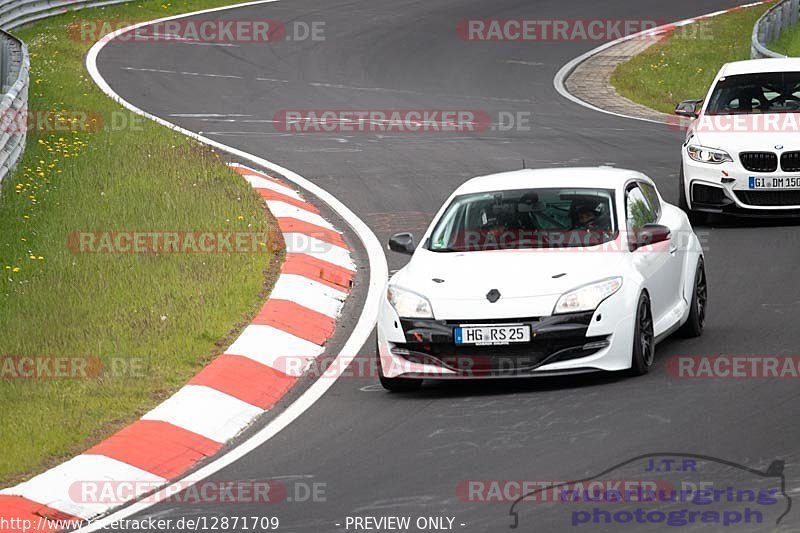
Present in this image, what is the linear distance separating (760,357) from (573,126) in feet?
41.2

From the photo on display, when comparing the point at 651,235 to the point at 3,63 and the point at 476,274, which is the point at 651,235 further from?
the point at 3,63

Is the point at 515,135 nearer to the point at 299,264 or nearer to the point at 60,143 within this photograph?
the point at 60,143

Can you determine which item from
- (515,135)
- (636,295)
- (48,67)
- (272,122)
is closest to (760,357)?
(636,295)

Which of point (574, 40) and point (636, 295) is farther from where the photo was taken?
Answer: point (574, 40)

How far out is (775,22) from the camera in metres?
32.0

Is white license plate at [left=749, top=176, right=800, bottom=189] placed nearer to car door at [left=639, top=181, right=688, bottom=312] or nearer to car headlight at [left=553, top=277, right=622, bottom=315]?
car door at [left=639, top=181, right=688, bottom=312]

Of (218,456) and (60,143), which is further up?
(60,143)

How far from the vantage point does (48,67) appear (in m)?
27.8

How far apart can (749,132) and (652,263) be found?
6.01 metres

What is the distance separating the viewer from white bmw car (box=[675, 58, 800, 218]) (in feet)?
54.3

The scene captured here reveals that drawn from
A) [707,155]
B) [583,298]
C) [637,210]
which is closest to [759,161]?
[707,155]

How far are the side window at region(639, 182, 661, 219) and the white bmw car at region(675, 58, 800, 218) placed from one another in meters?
4.20

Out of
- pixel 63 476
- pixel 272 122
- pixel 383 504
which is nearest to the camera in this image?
pixel 383 504

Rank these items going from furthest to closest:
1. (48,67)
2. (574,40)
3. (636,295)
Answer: (574,40) → (48,67) → (636,295)
